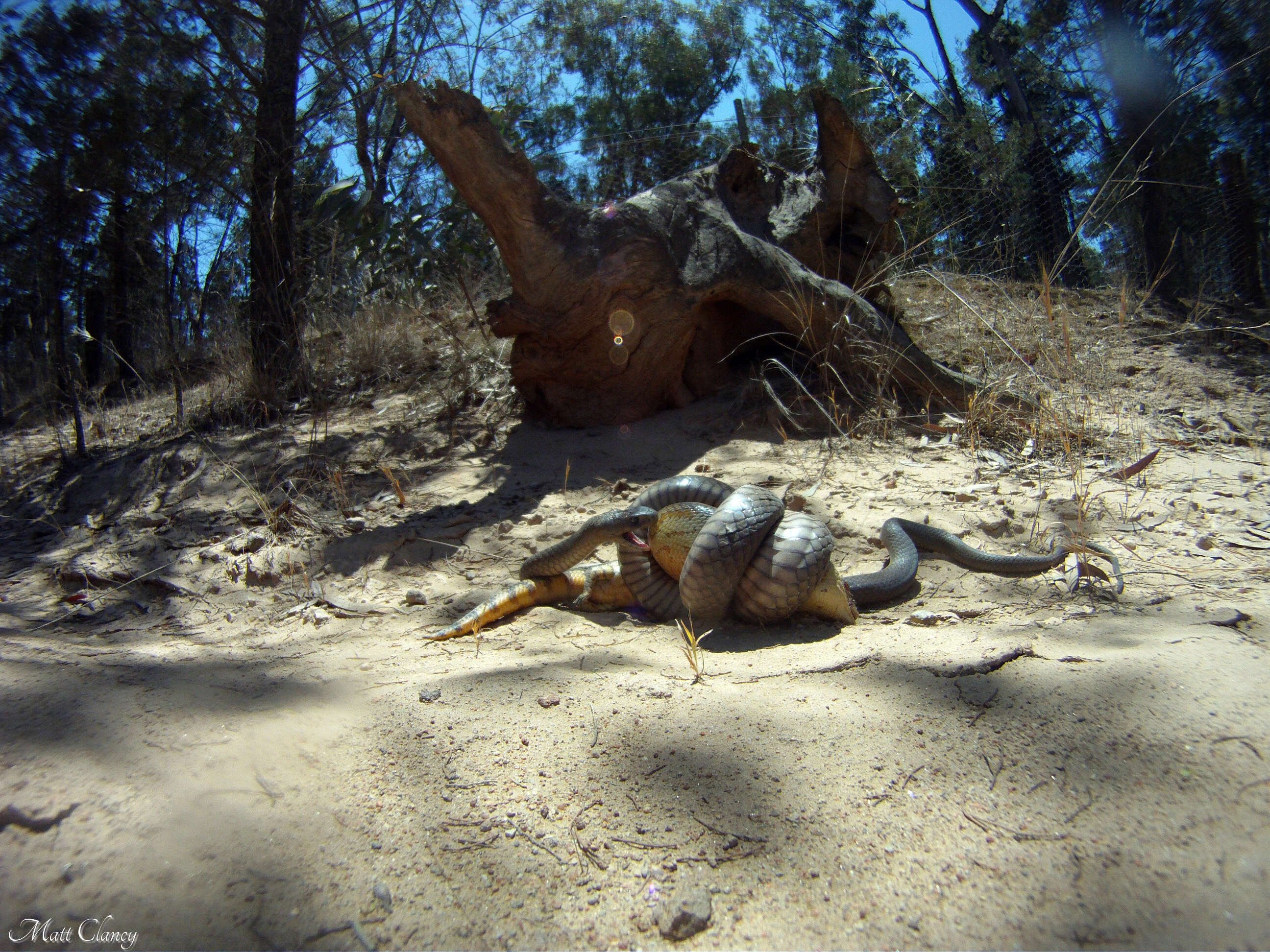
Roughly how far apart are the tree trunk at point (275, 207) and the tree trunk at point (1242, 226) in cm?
797

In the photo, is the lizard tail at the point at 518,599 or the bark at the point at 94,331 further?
the bark at the point at 94,331

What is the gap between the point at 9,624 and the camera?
8.56 ft

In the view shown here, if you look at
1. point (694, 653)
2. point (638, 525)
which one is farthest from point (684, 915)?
point (638, 525)

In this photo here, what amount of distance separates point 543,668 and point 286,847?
2.90 ft

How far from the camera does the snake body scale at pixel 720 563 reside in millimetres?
2449

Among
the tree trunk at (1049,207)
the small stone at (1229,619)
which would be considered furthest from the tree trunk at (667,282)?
the small stone at (1229,619)

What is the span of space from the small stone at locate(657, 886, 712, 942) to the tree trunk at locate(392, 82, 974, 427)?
357 centimetres

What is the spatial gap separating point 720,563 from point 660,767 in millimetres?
1022

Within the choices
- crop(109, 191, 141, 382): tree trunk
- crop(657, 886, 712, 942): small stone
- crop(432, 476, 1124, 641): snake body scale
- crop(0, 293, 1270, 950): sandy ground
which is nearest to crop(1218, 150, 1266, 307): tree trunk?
crop(0, 293, 1270, 950): sandy ground

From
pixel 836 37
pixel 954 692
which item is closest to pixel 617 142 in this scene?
pixel 954 692

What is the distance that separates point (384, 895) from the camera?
1.19 metres

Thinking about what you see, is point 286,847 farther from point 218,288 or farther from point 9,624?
point 218,288

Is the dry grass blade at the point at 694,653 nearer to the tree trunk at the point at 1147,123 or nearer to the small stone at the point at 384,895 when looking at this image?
the small stone at the point at 384,895

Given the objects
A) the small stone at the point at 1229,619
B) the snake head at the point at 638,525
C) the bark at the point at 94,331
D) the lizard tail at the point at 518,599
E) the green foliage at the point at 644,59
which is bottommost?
the lizard tail at the point at 518,599
